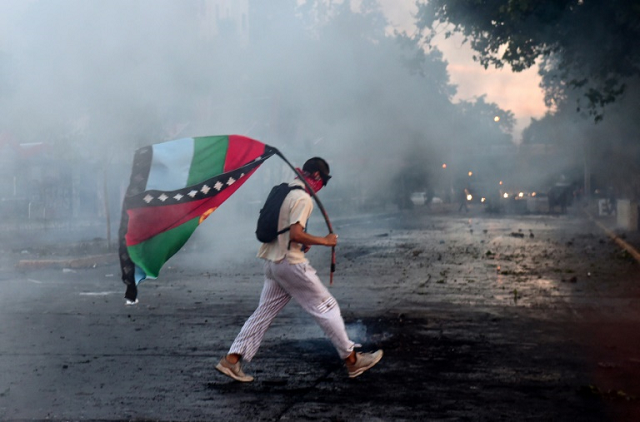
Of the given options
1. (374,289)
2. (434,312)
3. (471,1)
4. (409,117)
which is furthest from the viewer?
(409,117)

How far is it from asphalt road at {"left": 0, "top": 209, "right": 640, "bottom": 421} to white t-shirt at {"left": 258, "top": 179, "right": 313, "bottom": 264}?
83 cm

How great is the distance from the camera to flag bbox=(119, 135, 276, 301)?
550 centimetres

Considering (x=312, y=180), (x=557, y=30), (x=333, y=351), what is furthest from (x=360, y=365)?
(x=557, y=30)

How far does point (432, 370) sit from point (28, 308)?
5.15m

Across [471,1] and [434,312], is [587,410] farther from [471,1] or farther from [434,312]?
[471,1]

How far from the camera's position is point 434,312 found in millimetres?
8758

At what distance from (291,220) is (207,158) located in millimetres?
826

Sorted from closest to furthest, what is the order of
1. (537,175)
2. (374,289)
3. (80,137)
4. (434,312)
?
(434,312) → (374,289) → (80,137) → (537,175)

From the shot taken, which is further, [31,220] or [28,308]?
[31,220]

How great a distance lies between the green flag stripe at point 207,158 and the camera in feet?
18.8

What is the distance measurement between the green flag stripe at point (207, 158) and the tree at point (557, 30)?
10350mm

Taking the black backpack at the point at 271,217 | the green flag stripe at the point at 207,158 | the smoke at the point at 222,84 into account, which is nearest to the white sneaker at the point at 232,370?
the black backpack at the point at 271,217

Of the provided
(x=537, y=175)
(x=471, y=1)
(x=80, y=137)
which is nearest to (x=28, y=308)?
(x=80, y=137)

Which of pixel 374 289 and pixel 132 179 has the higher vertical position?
pixel 132 179
